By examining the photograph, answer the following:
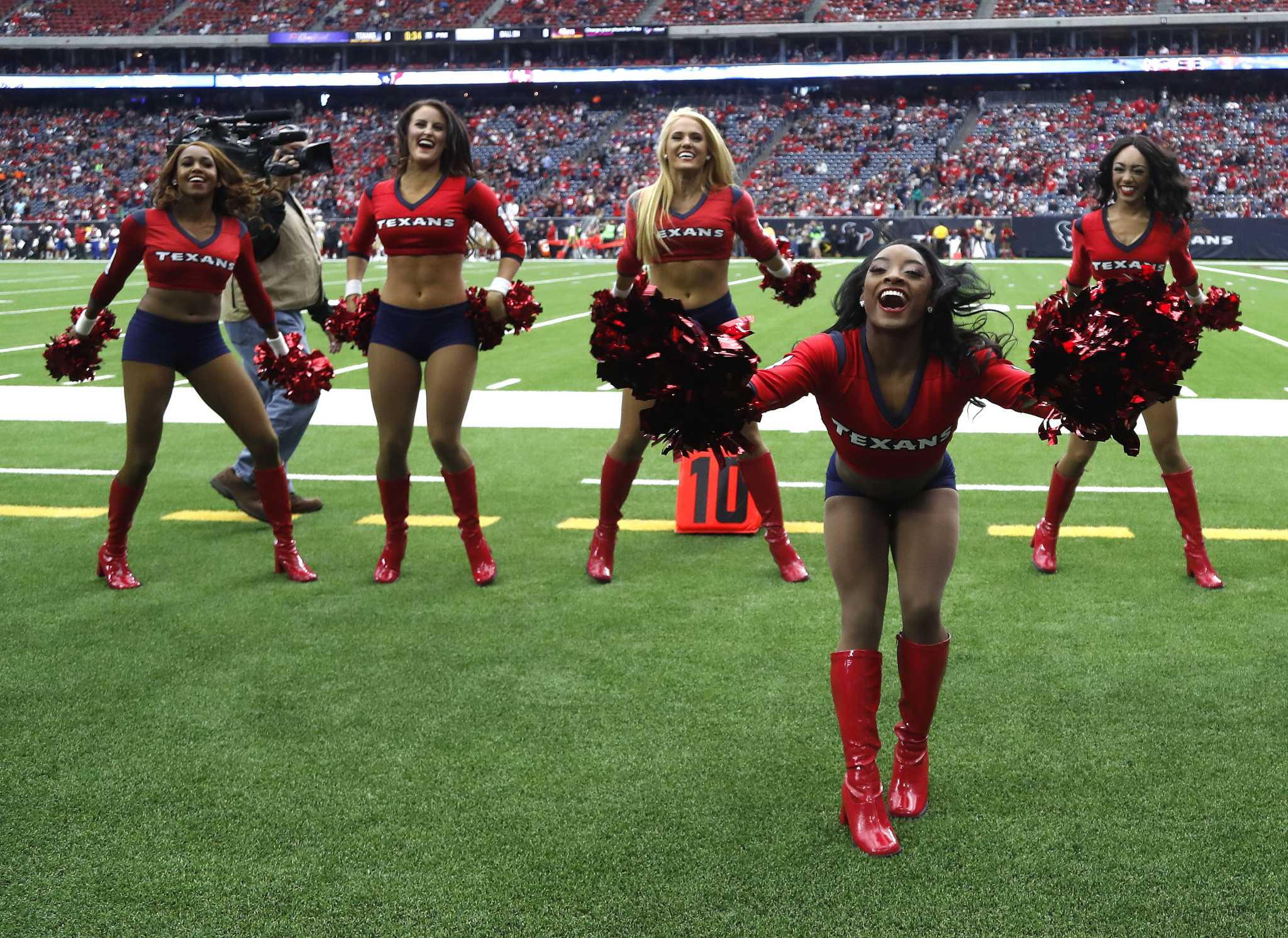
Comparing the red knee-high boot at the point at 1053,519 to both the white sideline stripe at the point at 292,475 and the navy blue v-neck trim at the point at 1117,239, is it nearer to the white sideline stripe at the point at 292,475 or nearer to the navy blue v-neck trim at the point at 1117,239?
the navy blue v-neck trim at the point at 1117,239

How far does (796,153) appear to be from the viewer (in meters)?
51.9

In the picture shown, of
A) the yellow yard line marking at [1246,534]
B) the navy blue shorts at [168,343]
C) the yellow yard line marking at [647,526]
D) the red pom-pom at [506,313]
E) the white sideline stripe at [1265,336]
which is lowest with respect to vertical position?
the white sideline stripe at [1265,336]

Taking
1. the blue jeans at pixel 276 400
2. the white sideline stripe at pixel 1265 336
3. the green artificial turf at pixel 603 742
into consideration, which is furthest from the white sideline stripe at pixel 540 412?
the white sideline stripe at pixel 1265 336

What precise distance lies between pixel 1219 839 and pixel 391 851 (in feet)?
6.29

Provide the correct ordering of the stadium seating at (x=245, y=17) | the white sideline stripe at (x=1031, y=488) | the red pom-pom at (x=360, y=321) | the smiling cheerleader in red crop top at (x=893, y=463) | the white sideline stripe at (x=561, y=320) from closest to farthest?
the smiling cheerleader in red crop top at (x=893, y=463) → the red pom-pom at (x=360, y=321) → the white sideline stripe at (x=1031, y=488) → the white sideline stripe at (x=561, y=320) → the stadium seating at (x=245, y=17)

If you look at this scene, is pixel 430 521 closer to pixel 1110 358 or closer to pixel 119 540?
pixel 119 540

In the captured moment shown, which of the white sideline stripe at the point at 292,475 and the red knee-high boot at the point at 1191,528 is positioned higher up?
the red knee-high boot at the point at 1191,528

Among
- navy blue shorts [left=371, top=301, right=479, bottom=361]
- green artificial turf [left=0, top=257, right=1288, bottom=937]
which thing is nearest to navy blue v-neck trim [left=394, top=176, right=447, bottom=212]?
navy blue shorts [left=371, top=301, right=479, bottom=361]

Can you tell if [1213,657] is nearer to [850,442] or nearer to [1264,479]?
[850,442]

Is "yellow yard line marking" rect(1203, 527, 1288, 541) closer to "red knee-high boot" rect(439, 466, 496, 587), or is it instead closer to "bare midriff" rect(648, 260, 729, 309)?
"bare midriff" rect(648, 260, 729, 309)

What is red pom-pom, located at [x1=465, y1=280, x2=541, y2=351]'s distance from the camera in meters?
5.28

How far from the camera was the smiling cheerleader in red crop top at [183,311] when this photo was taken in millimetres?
5199

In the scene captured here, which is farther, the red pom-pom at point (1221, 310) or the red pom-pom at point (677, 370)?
the red pom-pom at point (1221, 310)

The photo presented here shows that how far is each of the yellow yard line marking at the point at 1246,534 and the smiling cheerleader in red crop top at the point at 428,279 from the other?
3446 mm
